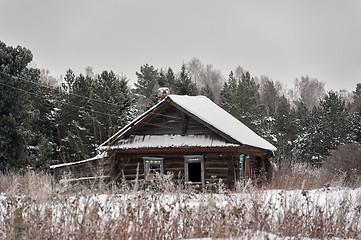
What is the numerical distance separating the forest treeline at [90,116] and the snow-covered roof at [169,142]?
1.70 meters

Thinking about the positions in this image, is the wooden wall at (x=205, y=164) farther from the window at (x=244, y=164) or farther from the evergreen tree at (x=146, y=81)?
the evergreen tree at (x=146, y=81)

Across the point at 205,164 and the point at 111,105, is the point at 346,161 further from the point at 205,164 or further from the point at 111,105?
the point at 111,105

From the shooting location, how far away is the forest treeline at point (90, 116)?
93.2ft

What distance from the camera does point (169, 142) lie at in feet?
63.6

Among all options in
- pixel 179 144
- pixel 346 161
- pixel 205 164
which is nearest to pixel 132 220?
pixel 179 144

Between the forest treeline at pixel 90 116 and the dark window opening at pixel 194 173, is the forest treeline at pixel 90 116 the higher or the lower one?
the higher one

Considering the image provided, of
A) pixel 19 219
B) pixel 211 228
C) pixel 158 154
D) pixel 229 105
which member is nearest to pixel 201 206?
pixel 211 228

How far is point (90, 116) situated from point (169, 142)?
1457 cm

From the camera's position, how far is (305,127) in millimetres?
46344

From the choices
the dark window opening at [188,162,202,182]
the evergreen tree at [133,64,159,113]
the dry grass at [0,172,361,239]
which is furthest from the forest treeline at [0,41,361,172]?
the dry grass at [0,172,361,239]

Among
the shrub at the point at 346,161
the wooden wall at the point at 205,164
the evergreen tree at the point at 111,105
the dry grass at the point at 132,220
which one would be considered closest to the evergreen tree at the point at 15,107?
the evergreen tree at the point at 111,105

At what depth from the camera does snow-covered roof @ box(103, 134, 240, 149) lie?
18.8 m

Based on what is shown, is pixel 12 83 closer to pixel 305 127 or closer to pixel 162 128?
pixel 162 128

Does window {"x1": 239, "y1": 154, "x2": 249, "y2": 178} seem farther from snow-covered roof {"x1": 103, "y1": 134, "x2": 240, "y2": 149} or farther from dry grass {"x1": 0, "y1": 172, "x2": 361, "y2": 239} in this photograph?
dry grass {"x1": 0, "y1": 172, "x2": 361, "y2": 239}
